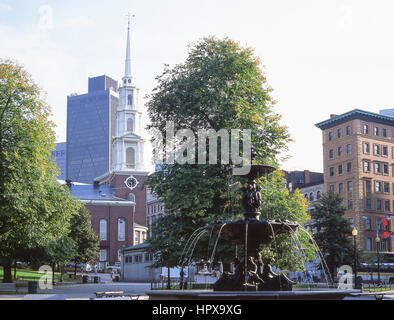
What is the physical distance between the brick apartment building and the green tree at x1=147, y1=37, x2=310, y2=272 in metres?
53.0

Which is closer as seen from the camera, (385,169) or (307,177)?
(385,169)

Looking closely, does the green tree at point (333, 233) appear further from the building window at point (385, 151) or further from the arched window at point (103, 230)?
the arched window at point (103, 230)

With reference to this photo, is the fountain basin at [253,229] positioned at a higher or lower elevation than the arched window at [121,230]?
lower

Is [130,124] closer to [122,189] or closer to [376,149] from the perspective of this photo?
[122,189]

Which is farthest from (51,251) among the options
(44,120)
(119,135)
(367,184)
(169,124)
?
(119,135)

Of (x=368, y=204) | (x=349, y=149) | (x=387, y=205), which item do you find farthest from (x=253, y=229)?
(x=387, y=205)

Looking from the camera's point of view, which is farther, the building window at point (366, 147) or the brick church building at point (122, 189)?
the brick church building at point (122, 189)

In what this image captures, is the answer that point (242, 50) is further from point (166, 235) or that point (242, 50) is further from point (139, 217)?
point (139, 217)

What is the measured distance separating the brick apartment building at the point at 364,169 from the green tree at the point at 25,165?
186ft

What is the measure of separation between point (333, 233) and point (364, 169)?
32.5 meters

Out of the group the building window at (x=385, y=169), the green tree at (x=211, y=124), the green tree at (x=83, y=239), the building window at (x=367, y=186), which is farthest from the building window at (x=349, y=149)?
the green tree at (x=211, y=124)

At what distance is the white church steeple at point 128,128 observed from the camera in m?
117

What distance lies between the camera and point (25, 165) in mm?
37219

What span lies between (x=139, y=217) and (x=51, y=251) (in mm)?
75133
